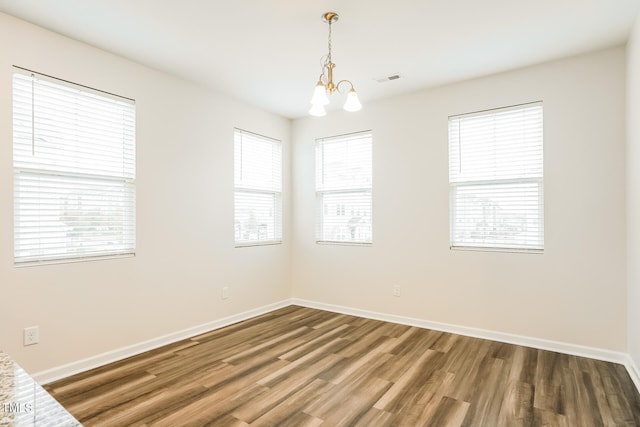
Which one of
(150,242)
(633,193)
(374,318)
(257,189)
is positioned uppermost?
(257,189)

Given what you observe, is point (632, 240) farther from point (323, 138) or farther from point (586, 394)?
point (323, 138)

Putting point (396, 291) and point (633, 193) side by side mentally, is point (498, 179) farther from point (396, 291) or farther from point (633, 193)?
point (396, 291)

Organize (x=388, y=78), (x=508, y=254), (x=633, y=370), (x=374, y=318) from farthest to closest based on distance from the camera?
1. (x=374, y=318)
2. (x=388, y=78)
3. (x=508, y=254)
4. (x=633, y=370)

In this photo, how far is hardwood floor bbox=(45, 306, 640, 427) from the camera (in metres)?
2.21

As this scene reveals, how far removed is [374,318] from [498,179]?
84.4 inches

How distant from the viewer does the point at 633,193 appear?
2.68 m

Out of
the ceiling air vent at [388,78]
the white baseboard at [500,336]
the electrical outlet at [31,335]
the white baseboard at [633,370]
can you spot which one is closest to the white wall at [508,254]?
the white baseboard at [500,336]

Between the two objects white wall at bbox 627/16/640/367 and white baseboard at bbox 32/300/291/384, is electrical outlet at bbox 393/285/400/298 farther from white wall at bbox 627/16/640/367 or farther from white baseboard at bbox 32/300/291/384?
white wall at bbox 627/16/640/367

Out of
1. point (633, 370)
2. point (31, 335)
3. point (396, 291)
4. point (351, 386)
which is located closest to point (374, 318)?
point (396, 291)

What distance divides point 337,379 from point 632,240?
2.53 m

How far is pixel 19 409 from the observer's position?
2.48ft

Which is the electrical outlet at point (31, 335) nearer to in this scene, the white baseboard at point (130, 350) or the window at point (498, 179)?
the white baseboard at point (130, 350)

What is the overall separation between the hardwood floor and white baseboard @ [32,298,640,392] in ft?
0.27

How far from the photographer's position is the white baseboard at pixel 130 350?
2695 mm
